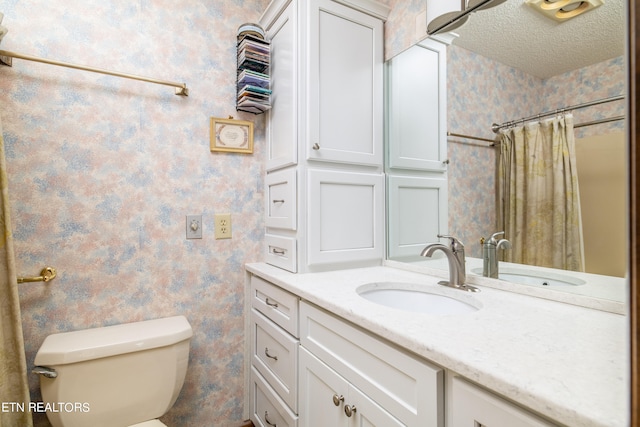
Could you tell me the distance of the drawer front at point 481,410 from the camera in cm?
51

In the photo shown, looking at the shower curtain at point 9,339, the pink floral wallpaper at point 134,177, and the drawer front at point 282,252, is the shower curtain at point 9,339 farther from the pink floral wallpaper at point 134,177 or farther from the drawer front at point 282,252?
the drawer front at point 282,252

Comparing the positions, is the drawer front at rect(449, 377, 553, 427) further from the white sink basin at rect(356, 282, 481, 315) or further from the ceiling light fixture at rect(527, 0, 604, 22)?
the ceiling light fixture at rect(527, 0, 604, 22)

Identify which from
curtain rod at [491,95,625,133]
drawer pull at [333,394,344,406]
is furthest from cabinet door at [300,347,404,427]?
curtain rod at [491,95,625,133]

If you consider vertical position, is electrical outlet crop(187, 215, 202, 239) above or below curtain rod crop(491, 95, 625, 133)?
below

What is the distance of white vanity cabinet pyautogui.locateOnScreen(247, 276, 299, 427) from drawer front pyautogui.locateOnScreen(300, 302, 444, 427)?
189mm

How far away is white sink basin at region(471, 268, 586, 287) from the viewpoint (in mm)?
909

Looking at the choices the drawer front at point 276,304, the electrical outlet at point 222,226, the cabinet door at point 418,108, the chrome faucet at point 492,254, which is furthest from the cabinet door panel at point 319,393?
the cabinet door at point 418,108

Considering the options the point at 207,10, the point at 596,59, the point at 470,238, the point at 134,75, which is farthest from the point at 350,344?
the point at 207,10

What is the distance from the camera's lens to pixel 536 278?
98 cm

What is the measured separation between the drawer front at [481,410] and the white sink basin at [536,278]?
555 millimetres

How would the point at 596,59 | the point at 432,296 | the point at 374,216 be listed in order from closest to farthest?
the point at 596,59
the point at 432,296
the point at 374,216

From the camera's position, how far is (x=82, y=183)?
134 centimetres

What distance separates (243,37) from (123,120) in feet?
2.29

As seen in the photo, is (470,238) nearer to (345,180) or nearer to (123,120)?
(345,180)
